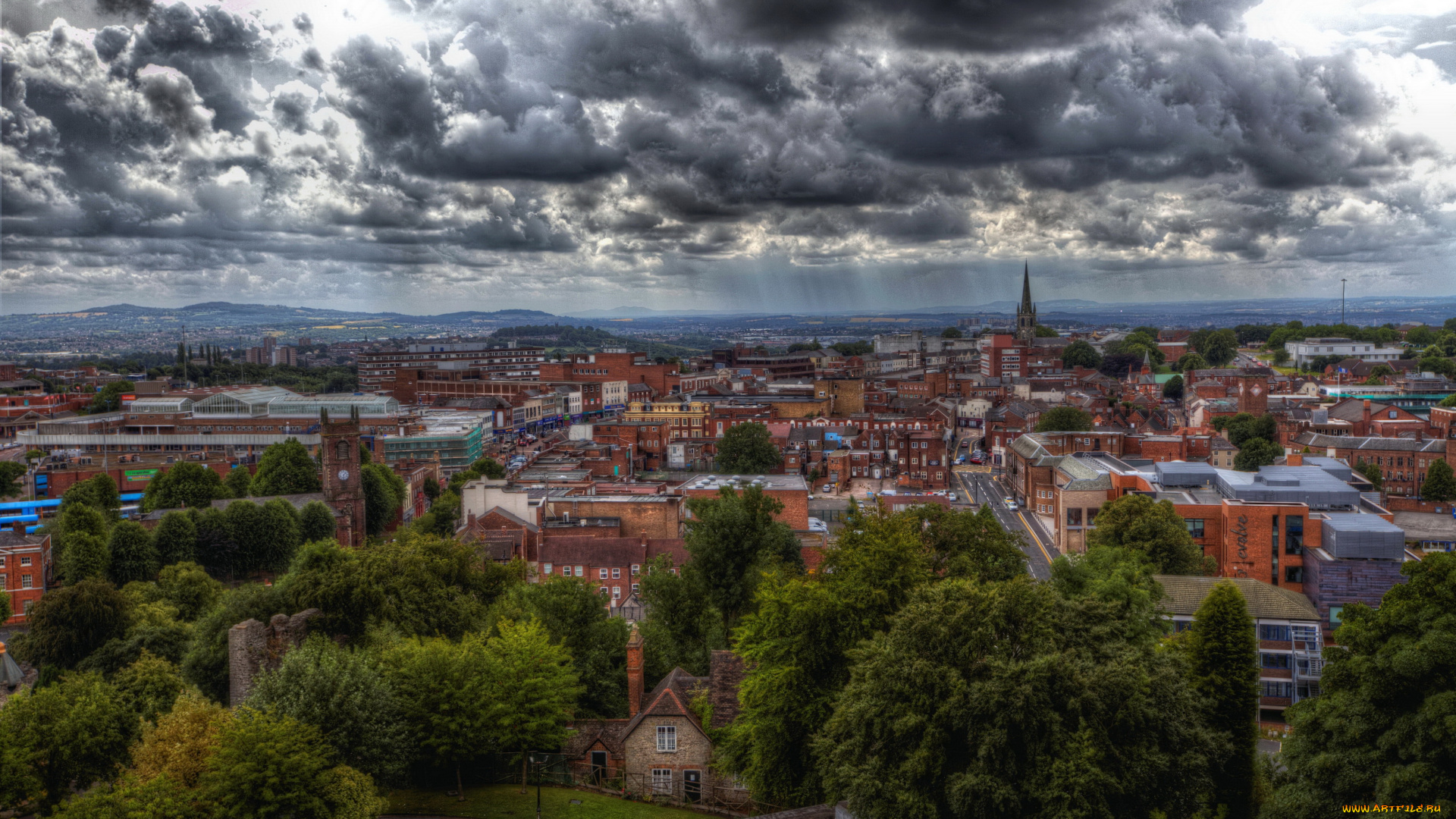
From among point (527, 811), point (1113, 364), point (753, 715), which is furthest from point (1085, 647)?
point (1113, 364)

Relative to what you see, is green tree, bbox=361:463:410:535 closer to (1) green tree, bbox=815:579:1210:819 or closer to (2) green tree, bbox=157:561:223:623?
(2) green tree, bbox=157:561:223:623

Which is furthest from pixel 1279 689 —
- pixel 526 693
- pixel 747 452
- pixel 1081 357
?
pixel 1081 357

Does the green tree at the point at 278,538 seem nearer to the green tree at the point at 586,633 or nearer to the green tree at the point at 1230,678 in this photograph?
the green tree at the point at 586,633

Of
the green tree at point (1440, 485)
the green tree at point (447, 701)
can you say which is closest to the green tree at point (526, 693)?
the green tree at point (447, 701)

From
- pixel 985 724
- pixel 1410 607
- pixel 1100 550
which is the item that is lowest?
pixel 1100 550

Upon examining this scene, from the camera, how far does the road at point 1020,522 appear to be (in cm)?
5794

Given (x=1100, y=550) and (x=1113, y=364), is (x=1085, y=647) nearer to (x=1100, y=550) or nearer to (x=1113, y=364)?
(x=1100, y=550)

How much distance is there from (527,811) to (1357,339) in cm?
17236

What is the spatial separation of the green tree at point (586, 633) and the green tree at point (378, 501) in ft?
111

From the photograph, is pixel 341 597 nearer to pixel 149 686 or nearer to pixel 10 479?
pixel 149 686

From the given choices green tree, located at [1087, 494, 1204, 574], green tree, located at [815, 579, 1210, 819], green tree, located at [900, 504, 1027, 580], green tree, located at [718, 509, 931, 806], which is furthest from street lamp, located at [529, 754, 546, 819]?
green tree, located at [1087, 494, 1204, 574]

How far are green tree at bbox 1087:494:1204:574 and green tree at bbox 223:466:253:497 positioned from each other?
184 ft

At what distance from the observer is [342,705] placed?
74.0 feet

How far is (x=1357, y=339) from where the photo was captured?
520 ft
